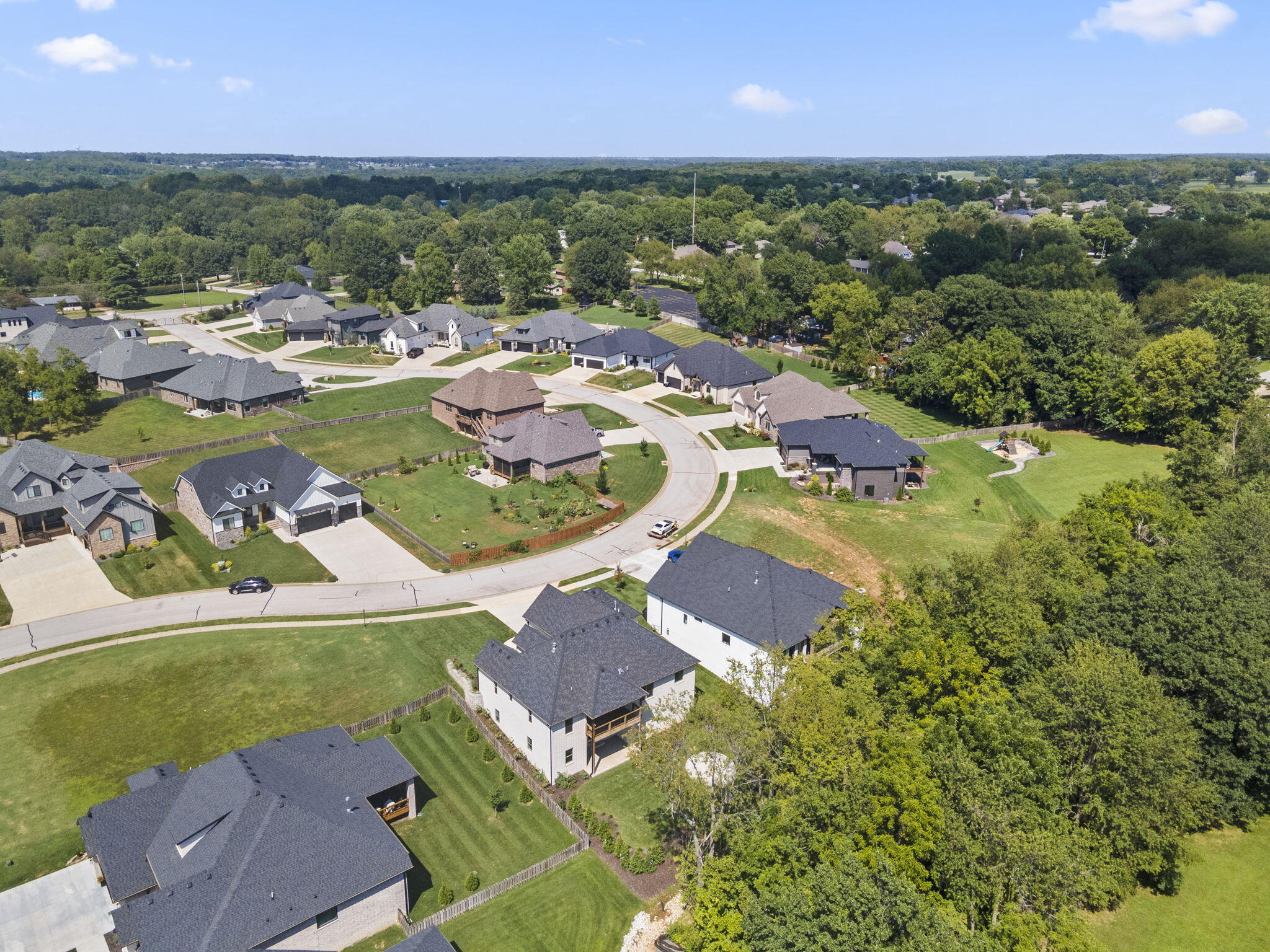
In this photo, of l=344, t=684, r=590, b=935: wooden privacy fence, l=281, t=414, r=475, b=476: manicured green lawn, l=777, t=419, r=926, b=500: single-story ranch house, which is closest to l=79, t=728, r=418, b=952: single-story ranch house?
l=344, t=684, r=590, b=935: wooden privacy fence

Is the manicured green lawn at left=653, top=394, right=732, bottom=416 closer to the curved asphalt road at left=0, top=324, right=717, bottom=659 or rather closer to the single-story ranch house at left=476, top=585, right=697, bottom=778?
the curved asphalt road at left=0, top=324, right=717, bottom=659

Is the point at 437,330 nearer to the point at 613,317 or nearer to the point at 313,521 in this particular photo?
the point at 613,317

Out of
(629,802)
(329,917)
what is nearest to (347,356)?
(629,802)

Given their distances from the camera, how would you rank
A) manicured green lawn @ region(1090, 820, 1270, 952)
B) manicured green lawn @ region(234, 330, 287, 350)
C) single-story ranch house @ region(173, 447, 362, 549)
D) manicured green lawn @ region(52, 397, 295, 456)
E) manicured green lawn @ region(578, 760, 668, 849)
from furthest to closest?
1. manicured green lawn @ region(234, 330, 287, 350)
2. manicured green lawn @ region(52, 397, 295, 456)
3. single-story ranch house @ region(173, 447, 362, 549)
4. manicured green lawn @ region(578, 760, 668, 849)
5. manicured green lawn @ region(1090, 820, 1270, 952)

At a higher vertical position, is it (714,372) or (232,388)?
(714,372)

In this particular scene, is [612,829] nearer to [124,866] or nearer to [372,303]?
[124,866]

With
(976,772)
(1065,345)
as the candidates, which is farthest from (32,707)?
(1065,345)

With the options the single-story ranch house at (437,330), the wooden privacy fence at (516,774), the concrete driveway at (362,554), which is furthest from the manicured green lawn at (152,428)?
the wooden privacy fence at (516,774)

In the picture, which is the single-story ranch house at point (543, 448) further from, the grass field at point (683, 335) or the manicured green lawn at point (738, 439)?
the grass field at point (683, 335)
